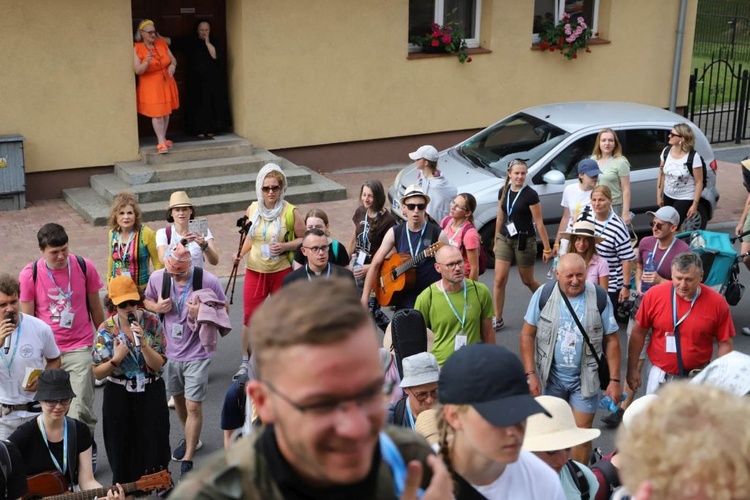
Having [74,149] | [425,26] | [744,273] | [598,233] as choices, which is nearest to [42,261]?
[598,233]

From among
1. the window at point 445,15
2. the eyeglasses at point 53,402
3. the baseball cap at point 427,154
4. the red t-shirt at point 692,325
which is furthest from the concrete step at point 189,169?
the red t-shirt at point 692,325

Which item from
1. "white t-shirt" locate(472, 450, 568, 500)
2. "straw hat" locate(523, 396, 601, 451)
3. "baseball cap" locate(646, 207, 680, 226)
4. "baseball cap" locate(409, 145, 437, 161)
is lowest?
"straw hat" locate(523, 396, 601, 451)

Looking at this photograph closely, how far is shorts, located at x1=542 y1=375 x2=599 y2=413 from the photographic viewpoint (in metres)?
7.00

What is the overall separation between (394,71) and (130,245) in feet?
29.4

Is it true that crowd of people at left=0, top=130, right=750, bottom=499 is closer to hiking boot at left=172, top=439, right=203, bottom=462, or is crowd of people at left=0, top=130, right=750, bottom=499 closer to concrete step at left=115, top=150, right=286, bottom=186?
Result: hiking boot at left=172, top=439, right=203, bottom=462

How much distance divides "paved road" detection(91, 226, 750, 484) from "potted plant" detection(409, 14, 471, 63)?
5.47 meters

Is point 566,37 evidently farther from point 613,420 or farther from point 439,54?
point 613,420

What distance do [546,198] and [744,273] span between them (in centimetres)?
260

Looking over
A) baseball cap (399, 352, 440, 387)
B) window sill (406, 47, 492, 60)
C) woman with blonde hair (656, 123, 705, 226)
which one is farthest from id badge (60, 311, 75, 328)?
window sill (406, 47, 492, 60)

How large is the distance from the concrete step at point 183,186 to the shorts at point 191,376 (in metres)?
6.85

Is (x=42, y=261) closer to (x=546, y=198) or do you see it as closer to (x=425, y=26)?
(x=546, y=198)

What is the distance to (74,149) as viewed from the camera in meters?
14.8

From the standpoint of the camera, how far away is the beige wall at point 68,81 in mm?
13992

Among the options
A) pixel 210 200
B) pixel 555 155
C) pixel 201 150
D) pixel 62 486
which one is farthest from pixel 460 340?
pixel 201 150
